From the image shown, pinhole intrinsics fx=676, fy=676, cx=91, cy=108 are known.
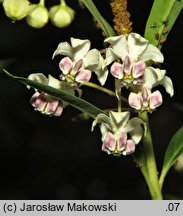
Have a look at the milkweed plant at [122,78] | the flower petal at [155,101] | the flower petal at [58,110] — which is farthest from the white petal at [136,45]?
the flower petal at [58,110]

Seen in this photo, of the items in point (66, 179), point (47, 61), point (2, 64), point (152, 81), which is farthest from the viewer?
point (66, 179)

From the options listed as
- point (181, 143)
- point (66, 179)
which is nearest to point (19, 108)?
point (66, 179)

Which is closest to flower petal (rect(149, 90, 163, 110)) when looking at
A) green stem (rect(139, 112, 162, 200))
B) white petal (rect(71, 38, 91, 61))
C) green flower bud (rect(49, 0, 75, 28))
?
green stem (rect(139, 112, 162, 200))

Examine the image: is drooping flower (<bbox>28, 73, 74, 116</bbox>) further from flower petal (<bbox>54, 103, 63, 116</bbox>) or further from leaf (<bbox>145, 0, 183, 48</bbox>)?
leaf (<bbox>145, 0, 183, 48</bbox>)

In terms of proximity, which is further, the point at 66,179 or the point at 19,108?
the point at 66,179

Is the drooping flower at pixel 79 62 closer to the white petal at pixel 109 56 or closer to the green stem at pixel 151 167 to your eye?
the white petal at pixel 109 56

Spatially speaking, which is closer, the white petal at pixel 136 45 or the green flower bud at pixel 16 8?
the white petal at pixel 136 45

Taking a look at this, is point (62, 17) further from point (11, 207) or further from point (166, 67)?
point (166, 67)
